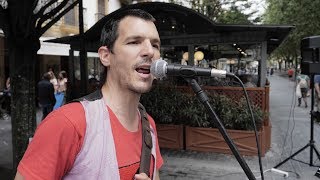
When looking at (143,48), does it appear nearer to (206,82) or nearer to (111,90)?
(111,90)

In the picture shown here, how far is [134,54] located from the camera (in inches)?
67.7

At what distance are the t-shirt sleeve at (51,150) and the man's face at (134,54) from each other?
38cm

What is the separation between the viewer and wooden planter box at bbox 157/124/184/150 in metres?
8.23

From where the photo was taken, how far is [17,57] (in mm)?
5246

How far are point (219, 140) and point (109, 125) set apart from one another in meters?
6.46

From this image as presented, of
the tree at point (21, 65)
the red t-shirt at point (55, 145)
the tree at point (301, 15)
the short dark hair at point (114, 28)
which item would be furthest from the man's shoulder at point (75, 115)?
the tree at point (301, 15)

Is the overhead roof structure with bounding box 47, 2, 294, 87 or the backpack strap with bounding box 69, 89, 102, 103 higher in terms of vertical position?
the overhead roof structure with bounding box 47, 2, 294, 87

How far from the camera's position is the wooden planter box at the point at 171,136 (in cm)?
823

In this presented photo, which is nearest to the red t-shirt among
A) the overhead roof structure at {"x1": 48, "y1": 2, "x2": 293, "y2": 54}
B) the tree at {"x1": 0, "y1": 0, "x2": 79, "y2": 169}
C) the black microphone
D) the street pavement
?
the black microphone

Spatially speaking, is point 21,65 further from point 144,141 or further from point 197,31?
point 197,31

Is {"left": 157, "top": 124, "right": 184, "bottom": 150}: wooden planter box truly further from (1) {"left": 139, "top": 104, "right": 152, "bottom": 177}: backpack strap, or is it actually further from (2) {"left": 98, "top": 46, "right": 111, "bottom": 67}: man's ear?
(2) {"left": 98, "top": 46, "right": 111, "bottom": 67}: man's ear

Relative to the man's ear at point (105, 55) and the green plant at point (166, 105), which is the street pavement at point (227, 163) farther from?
the man's ear at point (105, 55)

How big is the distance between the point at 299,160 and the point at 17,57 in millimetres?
5561

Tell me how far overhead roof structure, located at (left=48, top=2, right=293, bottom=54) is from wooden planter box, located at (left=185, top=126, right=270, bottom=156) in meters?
2.73
